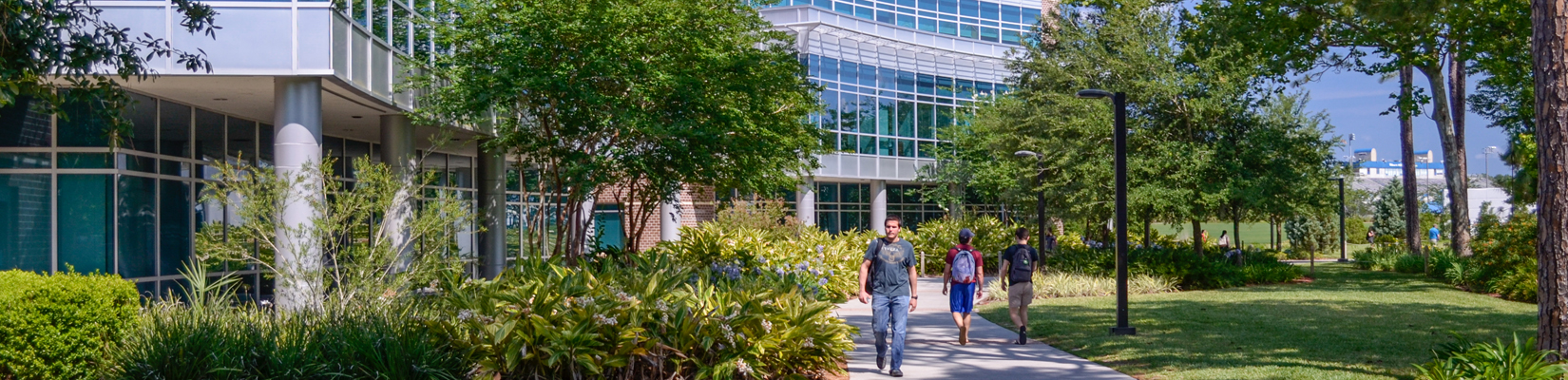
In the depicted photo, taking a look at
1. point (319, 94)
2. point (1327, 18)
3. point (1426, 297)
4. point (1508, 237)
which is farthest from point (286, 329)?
point (1508, 237)

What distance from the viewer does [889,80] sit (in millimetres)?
41531

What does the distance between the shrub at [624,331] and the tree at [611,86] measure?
217 inches

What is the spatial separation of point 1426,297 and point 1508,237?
289cm

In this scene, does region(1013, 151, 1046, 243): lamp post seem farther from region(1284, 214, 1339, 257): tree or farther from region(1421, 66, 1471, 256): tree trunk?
region(1284, 214, 1339, 257): tree

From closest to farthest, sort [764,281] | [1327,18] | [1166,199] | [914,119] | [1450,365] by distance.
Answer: [1450,365], [764,281], [1327,18], [1166,199], [914,119]

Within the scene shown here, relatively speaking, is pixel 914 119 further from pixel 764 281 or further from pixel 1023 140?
pixel 764 281

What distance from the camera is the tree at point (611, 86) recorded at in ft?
48.7

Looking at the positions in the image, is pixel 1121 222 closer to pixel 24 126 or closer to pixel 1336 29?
pixel 1336 29

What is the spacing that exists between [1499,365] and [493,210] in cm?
1984

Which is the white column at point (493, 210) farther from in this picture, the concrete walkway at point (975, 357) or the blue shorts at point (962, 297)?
the blue shorts at point (962, 297)

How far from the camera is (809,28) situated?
37500mm

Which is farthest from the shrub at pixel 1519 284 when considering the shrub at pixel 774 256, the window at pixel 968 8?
the window at pixel 968 8

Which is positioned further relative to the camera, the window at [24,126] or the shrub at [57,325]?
the window at [24,126]

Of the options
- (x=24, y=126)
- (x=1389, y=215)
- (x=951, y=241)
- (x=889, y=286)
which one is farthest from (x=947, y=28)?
(x=889, y=286)
